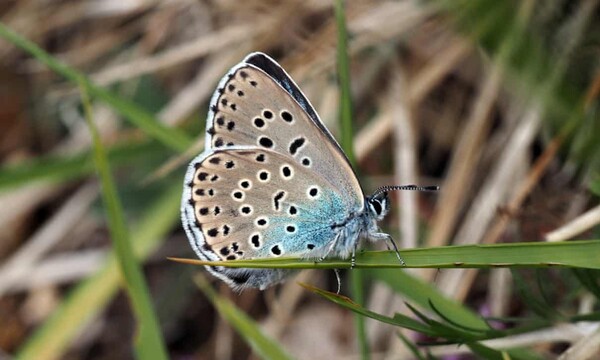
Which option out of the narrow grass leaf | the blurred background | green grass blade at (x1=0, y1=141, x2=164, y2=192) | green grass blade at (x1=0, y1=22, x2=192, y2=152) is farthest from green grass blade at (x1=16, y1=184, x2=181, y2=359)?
the narrow grass leaf

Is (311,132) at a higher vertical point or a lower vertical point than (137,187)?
higher

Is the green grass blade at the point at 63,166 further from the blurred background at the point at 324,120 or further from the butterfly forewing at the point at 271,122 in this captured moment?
the butterfly forewing at the point at 271,122

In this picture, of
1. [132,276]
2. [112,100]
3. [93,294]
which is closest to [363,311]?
[132,276]

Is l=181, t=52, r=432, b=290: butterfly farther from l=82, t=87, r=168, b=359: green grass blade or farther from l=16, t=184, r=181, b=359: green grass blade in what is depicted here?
l=16, t=184, r=181, b=359: green grass blade

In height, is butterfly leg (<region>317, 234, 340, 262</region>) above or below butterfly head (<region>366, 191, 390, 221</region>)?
below

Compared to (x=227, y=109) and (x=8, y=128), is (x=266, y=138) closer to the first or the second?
(x=227, y=109)

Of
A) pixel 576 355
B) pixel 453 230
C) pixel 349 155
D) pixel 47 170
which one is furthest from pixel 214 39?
pixel 576 355
